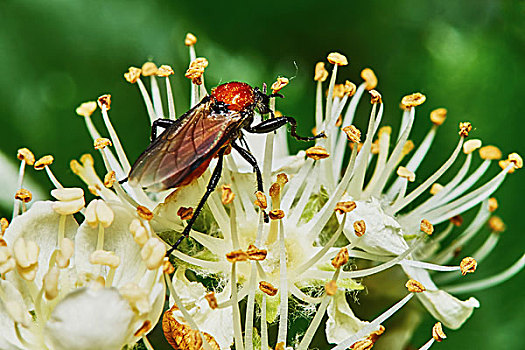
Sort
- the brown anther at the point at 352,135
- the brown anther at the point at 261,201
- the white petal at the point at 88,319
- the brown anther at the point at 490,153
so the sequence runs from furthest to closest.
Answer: the brown anther at the point at 490,153 → the brown anther at the point at 352,135 → the brown anther at the point at 261,201 → the white petal at the point at 88,319

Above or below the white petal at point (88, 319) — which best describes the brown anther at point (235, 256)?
above

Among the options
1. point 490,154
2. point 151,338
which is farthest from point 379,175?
point 151,338

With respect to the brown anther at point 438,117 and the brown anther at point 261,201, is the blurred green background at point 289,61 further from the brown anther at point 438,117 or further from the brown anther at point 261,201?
the brown anther at point 261,201

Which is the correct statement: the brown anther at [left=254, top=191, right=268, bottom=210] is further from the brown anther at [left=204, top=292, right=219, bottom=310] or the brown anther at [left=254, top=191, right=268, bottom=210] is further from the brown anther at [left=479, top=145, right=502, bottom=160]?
the brown anther at [left=479, top=145, right=502, bottom=160]

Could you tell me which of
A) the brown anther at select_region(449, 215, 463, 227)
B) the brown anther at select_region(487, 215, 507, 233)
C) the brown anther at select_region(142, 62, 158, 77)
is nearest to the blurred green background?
the brown anther at select_region(487, 215, 507, 233)

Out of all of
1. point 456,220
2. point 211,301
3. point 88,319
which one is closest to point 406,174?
point 456,220

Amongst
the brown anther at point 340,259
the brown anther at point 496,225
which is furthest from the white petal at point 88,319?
the brown anther at point 496,225

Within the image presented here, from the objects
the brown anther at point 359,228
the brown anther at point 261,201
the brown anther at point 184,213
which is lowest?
the brown anther at point 359,228

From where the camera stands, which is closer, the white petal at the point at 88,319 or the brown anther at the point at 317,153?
the white petal at the point at 88,319

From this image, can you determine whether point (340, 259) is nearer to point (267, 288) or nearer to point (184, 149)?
point (267, 288)
